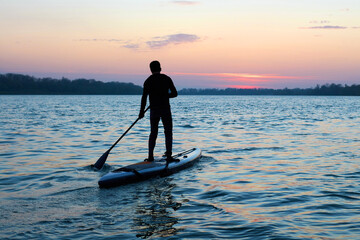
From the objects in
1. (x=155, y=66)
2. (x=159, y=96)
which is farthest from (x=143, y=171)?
(x=155, y=66)

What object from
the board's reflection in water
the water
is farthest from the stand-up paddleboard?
the board's reflection in water

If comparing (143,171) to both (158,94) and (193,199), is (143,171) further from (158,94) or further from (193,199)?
(193,199)

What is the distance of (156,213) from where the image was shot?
20.5 feet

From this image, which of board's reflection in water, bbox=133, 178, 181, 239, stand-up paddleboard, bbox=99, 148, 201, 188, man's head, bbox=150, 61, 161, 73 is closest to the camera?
board's reflection in water, bbox=133, 178, 181, 239

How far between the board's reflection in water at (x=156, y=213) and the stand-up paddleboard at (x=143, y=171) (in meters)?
0.53

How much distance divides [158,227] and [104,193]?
2.40 metres

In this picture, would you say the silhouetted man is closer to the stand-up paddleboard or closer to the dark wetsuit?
the dark wetsuit

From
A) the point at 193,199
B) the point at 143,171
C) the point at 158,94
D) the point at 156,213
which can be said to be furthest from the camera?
the point at 158,94

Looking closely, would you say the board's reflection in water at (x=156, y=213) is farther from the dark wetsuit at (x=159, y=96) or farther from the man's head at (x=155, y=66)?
the man's head at (x=155, y=66)

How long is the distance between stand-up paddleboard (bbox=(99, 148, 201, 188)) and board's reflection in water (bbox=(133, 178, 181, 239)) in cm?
53

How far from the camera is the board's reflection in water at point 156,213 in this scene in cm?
533

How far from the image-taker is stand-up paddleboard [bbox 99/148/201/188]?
809 cm

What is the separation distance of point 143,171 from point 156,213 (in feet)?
8.65

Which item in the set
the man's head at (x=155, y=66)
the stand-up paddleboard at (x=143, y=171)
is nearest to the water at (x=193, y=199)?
the stand-up paddleboard at (x=143, y=171)
